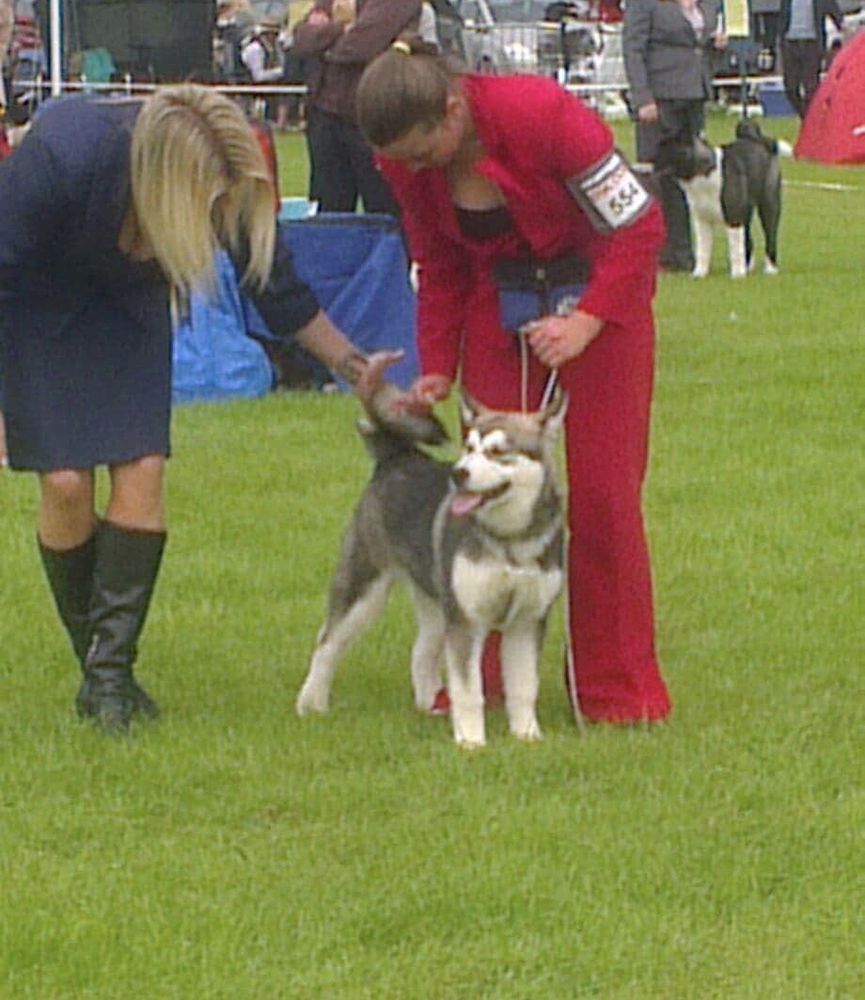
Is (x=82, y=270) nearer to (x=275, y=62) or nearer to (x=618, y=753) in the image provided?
(x=618, y=753)

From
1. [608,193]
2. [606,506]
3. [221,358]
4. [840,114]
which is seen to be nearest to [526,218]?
[608,193]

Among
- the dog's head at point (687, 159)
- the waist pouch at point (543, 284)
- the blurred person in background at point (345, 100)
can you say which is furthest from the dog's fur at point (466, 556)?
the dog's head at point (687, 159)

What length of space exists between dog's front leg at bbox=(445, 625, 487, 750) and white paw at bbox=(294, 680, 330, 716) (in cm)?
47

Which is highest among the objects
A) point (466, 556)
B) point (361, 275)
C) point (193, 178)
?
point (193, 178)

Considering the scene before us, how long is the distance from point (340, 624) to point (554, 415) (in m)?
0.86

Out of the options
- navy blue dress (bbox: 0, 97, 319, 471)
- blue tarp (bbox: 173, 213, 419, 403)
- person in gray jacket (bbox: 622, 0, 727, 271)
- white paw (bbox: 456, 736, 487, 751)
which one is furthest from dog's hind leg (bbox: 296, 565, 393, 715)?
person in gray jacket (bbox: 622, 0, 727, 271)

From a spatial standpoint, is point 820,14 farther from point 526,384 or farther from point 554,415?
point 554,415

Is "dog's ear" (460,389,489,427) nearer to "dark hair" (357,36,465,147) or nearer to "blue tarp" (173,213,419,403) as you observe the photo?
"dark hair" (357,36,465,147)

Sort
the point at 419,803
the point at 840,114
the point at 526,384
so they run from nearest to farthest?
the point at 419,803 < the point at 526,384 < the point at 840,114

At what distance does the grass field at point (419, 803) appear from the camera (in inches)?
161

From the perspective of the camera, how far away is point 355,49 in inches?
440

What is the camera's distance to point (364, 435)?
5613 mm

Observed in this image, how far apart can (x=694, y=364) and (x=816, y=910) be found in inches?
270

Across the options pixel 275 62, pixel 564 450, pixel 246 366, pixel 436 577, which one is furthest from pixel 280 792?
pixel 275 62
